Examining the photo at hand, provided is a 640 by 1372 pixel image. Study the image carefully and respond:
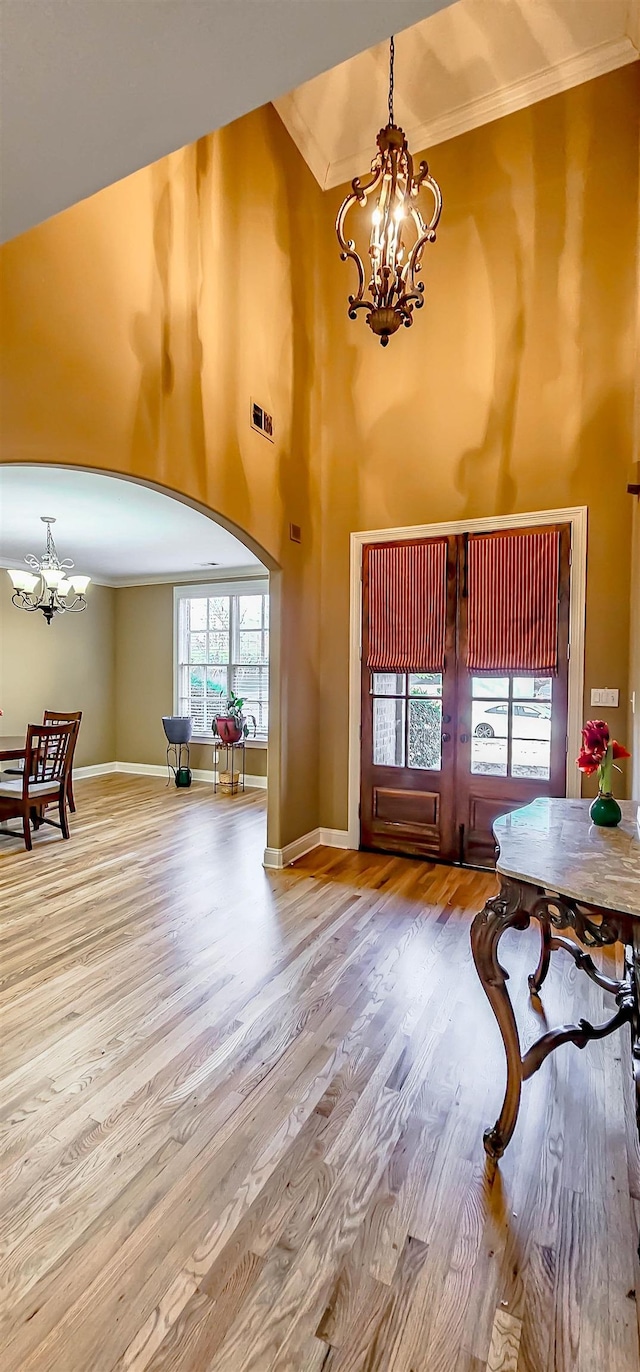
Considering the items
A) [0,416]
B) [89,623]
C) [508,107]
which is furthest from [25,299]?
[89,623]

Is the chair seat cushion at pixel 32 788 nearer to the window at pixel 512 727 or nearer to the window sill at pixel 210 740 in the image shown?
the window sill at pixel 210 740

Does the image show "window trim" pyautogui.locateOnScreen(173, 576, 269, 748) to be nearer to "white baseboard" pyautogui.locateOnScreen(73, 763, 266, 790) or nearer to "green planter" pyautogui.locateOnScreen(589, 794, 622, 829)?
"white baseboard" pyautogui.locateOnScreen(73, 763, 266, 790)

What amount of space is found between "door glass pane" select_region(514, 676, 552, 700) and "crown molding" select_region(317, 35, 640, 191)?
154 inches

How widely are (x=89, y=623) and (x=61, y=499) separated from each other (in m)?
3.70

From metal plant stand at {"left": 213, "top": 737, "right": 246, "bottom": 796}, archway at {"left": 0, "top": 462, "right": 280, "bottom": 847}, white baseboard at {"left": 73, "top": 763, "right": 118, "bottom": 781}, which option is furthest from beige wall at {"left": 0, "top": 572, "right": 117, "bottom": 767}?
metal plant stand at {"left": 213, "top": 737, "right": 246, "bottom": 796}

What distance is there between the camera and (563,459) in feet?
12.1

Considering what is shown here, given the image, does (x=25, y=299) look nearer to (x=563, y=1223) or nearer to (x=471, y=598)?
(x=471, y=598)

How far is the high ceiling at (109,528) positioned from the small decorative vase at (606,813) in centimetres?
265

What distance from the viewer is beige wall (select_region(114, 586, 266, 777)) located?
26.0ft

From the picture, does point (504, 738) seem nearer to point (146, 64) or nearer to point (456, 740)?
point (456, 740)

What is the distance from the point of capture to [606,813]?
2014mm

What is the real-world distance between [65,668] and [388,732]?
5127 mm

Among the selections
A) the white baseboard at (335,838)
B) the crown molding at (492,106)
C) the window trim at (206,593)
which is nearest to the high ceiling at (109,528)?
the window trim at (206,593)

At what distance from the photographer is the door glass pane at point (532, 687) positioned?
3.85 meters
